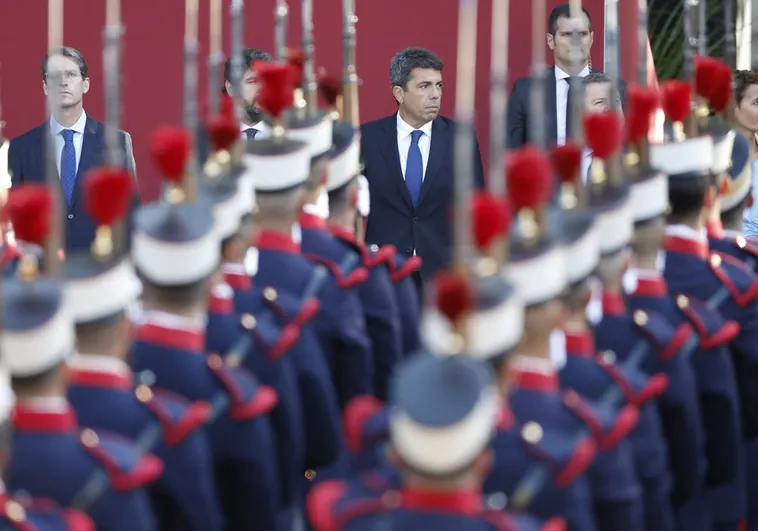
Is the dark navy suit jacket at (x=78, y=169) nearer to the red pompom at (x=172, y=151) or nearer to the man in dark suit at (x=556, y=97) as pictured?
the man in dark suit at (x=556, y=97)

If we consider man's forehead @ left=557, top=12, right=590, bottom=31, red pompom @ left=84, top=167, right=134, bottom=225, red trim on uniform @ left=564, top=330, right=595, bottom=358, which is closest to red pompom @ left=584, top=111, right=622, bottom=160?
red trim on uniform @ left=564, top=330, right=595, bottom=358

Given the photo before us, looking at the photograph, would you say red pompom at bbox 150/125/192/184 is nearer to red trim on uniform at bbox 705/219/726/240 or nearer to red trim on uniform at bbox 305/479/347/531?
red trim on uniform at bbox 305/479/347/531

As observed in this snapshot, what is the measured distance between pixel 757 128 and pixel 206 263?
11.6 ft

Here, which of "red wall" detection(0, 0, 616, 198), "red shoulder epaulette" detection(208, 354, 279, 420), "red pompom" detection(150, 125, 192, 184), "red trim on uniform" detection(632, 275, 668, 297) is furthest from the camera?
"red wall" detection(0, 0, 616, 198)

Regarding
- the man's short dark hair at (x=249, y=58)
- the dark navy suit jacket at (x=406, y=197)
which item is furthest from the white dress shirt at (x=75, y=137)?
the dark navy suit jacket at (x=406, y=197)

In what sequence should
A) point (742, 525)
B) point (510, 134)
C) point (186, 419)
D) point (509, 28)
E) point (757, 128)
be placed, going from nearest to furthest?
1. point (186, 419)
2. point (742, 525)
3. point (757, 128)
4. point (510, 134)
5. point (509, 28)

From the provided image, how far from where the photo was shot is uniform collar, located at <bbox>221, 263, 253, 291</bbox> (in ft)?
14.8

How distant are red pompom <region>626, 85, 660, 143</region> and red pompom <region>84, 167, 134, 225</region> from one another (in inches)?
64.7

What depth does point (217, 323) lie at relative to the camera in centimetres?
430

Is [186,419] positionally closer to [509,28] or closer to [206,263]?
[206,263]

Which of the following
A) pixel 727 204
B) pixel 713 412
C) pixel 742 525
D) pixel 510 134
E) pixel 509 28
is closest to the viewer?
pixel 713 412

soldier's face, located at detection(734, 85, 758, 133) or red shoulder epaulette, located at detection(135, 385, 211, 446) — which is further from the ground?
soldier's face, located at detection(734, 85, 758, 133)

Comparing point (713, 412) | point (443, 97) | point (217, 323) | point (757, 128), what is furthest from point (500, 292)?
point (443, 97)

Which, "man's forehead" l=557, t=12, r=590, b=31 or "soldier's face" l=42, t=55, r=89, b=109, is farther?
"man's forehead" l=557, t=12, r=590, b=31
